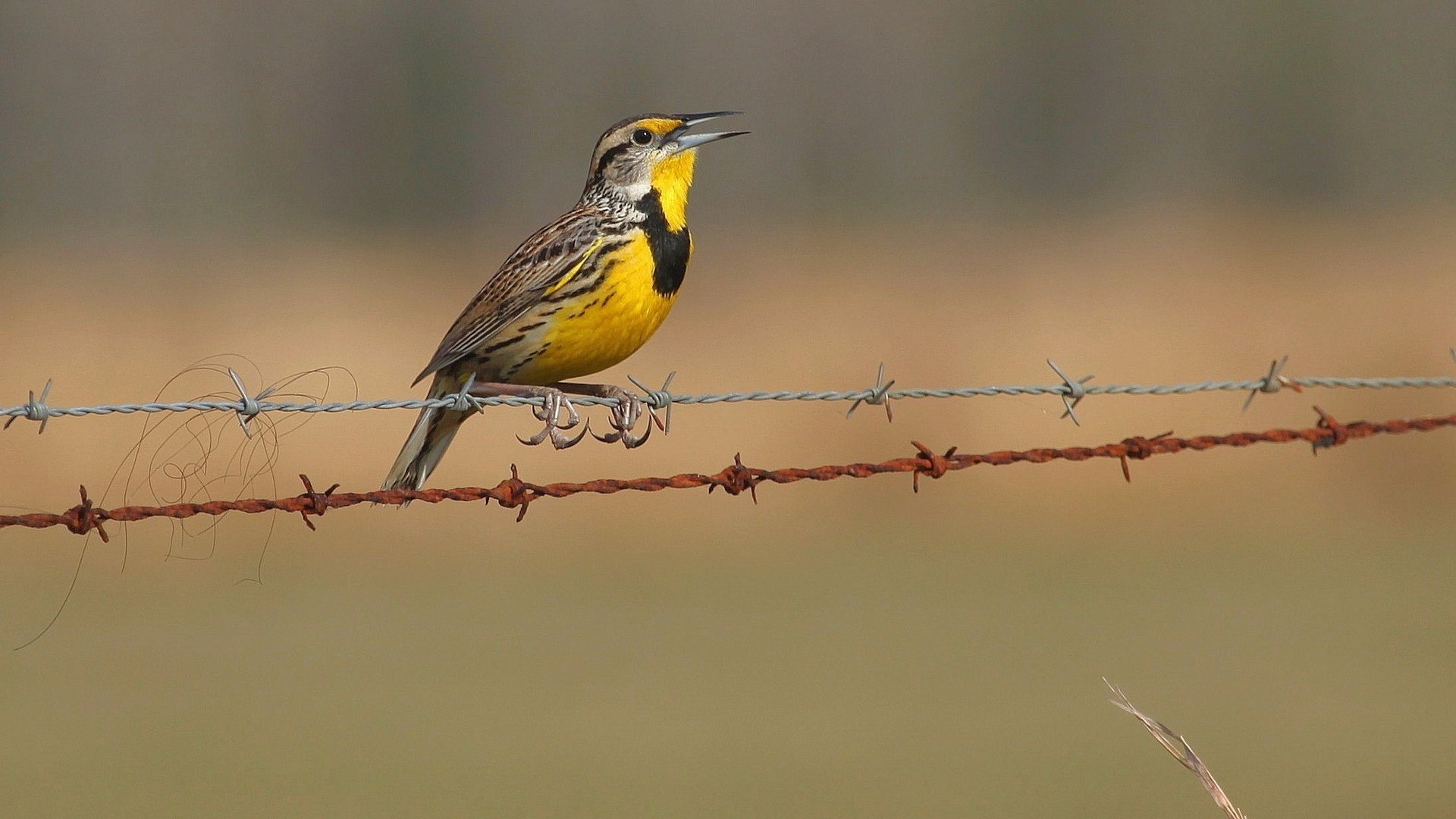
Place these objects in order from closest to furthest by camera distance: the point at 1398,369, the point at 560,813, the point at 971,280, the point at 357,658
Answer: the point at 560,813 → the point at 357,658 → the point at 1398,369 → the point at 971,280

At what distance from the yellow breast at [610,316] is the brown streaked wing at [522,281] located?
0.34 ft

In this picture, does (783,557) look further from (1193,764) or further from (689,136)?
(1193,764)

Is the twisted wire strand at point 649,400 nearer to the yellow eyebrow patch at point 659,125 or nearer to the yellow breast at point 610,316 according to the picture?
the yellow breast at point 610,316

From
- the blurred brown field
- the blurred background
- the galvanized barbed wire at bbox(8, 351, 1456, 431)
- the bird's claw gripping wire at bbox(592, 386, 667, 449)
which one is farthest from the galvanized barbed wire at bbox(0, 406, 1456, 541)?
the blurred brown field

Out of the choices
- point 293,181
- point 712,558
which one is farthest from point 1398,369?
point 293,181

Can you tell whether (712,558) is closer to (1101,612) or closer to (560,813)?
(1101,612)

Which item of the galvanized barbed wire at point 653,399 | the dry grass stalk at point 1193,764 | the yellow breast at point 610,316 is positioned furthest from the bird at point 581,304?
the dry grass stalk at point 1193,764

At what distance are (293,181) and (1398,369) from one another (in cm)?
2146

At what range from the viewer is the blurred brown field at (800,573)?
32.3 feet

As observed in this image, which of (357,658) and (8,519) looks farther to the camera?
(357,658)

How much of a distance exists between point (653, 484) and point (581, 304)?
47.3 inches

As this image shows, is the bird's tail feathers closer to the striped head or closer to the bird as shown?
the bird

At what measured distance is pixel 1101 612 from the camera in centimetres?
1279

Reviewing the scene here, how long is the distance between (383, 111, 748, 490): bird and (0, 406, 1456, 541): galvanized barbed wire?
848mm
